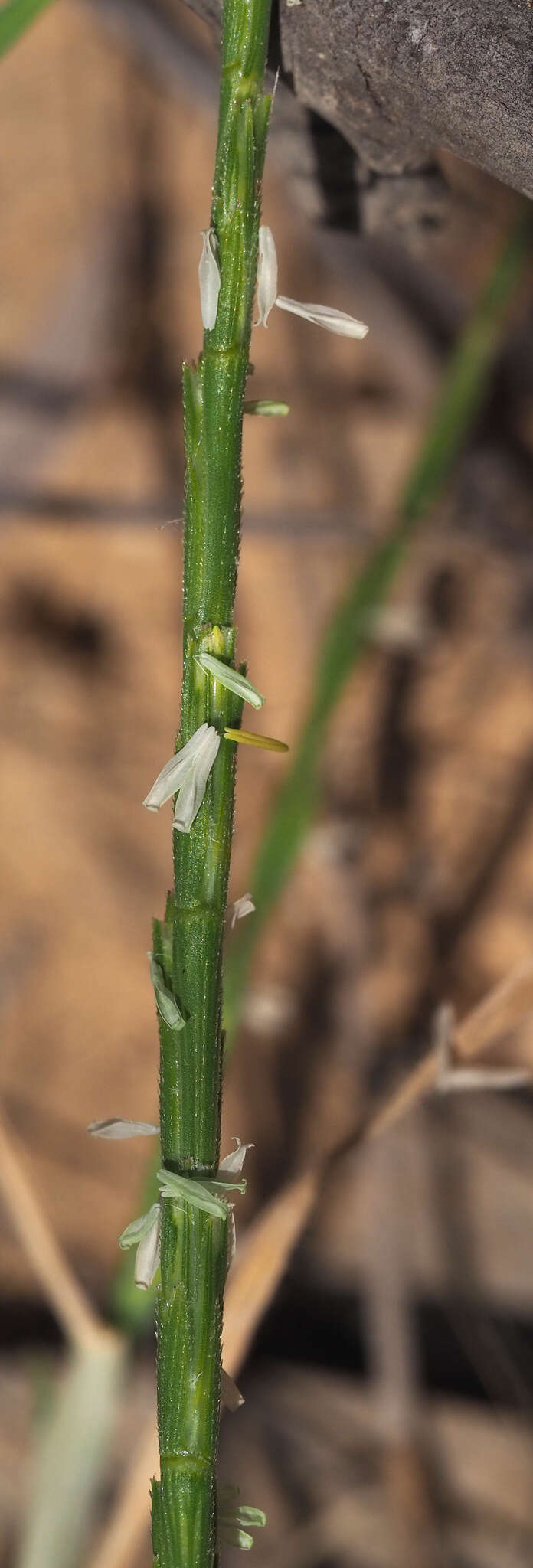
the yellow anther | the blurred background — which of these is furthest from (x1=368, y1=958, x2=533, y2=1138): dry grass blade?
the blurred background

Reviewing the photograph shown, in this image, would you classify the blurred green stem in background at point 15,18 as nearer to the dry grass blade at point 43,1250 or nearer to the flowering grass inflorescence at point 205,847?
the flowering grass inflorescence at point 205,847

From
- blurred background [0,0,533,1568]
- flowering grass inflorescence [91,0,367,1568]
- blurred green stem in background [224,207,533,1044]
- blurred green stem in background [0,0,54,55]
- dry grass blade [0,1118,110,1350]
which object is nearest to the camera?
flowering grass inflorescence [91,0,367,1568]

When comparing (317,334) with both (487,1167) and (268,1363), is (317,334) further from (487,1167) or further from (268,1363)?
(268,1363)

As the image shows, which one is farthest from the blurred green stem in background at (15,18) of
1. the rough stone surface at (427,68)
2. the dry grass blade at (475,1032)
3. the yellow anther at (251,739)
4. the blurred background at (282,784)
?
the blurred background at (282,784)

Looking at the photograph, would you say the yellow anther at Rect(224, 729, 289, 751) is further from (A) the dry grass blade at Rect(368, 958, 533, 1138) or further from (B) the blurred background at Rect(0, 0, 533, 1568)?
(B) the blurred background at Rect(0, 0, 533, 1568)

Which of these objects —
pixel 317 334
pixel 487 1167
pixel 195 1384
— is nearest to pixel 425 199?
pixel 195 1384
